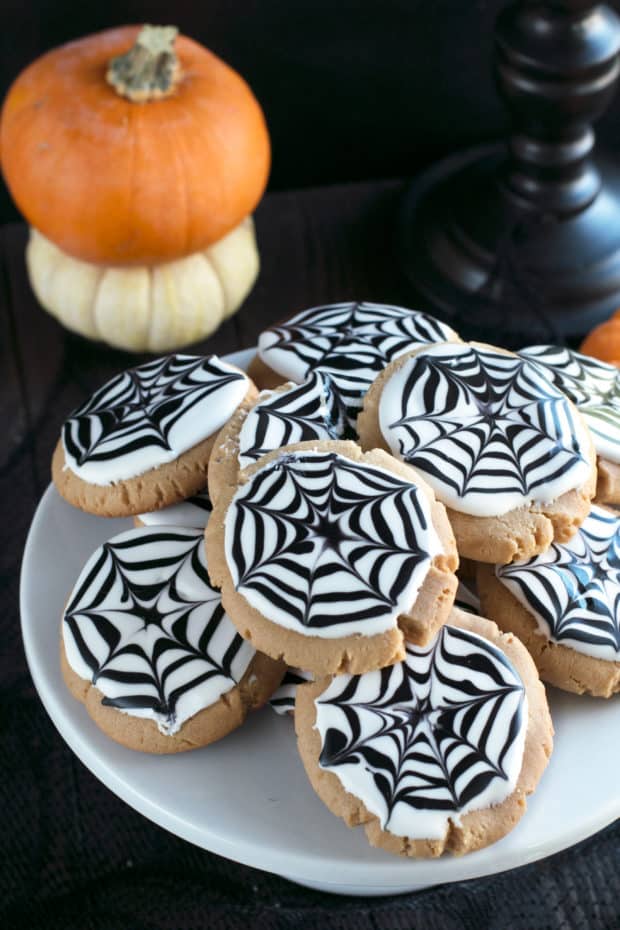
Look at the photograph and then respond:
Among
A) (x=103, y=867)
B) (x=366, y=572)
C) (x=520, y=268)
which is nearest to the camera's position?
(x=366, y=572)

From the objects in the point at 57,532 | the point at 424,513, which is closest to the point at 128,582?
the point at 57,532

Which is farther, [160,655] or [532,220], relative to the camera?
[532,220]

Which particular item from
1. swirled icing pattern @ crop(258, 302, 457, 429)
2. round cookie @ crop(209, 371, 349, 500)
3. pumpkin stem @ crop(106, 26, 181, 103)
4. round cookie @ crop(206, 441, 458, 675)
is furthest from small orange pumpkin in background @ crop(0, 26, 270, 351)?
round cookie @ crop(206, 441, 458, 675)

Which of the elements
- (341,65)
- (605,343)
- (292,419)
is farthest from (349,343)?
(341,65)

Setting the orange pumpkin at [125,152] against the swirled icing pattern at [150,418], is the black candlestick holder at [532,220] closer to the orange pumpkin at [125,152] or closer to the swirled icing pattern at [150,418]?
the orange pumpkin at [125,152]

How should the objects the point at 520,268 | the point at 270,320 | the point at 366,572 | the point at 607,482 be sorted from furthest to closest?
1. the point at 270,320
2. the point at 520,268
3. the point at 607,482
4. the point at 366,572

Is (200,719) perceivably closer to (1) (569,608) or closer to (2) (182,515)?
(2) (182,515)

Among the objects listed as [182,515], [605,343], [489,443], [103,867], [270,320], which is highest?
[489,443]

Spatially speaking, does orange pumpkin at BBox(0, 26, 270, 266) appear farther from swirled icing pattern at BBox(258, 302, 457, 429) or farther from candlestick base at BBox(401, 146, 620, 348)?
swirled icing pattern at BBox(258, 302, 457, 429)
